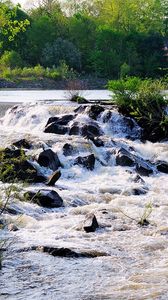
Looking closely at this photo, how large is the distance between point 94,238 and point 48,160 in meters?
5.70

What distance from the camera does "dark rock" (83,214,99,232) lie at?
8.99 meters

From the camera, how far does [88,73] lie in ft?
191

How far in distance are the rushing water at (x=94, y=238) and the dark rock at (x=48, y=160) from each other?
22cm

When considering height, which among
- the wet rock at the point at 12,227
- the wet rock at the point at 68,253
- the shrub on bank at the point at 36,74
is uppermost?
the wet rock at the point at 68,253

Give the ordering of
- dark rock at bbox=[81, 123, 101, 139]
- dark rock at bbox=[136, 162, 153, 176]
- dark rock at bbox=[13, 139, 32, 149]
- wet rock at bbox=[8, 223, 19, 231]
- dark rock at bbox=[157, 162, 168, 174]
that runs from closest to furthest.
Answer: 1. wet rock at bbox=[8, 223, 19, 231]
2. dark rock at bbox=[136, 162, 153, 176]
3. dark rock at bbox=[157, 162, 168, 174]
4. dark rock at bbox=[13, 139, 32, 149]
5. dark rock at bbox=[81, 123, 101, 139]

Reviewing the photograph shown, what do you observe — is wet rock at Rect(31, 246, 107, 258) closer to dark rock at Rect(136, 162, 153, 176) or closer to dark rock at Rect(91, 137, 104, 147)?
dark rock at Rect(136, 162, 153, 176)

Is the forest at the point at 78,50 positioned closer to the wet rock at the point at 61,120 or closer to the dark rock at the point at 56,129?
the wet rock at the point at 61,120

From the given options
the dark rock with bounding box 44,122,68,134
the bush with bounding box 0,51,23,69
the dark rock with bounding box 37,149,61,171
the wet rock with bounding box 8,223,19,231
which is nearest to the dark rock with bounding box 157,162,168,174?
the dark rock with bounding box 37,149,61,171

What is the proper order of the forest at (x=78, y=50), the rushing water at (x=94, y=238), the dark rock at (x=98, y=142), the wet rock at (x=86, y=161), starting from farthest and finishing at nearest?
the forest at (x=78, y=50)
the dark rock at (x=98, y=142)
the wet rock at (x=86, y=161)
the rushing water at (x=94, y=238)

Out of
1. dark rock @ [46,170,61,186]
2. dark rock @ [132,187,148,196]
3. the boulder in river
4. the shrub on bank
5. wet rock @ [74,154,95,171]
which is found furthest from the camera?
the shrub on bank

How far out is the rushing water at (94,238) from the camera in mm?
6573

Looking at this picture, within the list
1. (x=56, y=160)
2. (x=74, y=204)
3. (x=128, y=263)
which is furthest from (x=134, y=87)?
(x=128, y=263)

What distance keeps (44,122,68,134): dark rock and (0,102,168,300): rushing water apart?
69.6 inches

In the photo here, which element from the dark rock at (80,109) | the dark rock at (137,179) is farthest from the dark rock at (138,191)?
the dark rock at (80,109)
